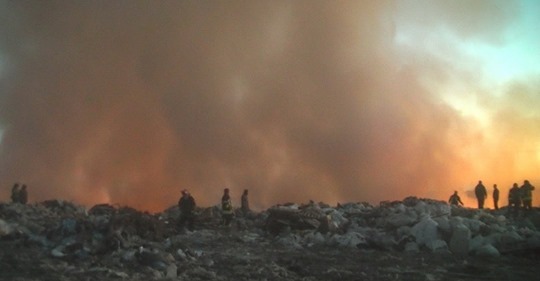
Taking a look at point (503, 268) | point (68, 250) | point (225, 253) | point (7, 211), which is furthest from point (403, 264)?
point (7, 211)

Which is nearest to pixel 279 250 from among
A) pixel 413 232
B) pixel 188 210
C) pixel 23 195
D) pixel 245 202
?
pixel 413 232

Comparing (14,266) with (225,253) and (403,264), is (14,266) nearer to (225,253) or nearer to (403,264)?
(225,253)

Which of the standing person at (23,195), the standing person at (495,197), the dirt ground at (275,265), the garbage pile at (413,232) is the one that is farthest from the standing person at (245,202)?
the standing person at (495,197)

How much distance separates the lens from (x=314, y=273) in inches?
362

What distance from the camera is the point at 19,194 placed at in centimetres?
2486

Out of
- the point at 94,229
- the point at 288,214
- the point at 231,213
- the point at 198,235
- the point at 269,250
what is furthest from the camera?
the point at 231,213

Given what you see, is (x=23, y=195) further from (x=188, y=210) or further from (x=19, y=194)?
(x=188, y=210)

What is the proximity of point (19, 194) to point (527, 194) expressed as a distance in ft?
82.5

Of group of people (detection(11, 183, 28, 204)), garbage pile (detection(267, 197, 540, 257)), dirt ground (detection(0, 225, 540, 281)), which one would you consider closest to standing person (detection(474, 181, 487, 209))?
garbage pile (detection(267, 197, 540, 257))

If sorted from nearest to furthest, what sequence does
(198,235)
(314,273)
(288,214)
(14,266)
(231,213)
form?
(14,266), (314,273), (198,235), (288,214), (231,213)

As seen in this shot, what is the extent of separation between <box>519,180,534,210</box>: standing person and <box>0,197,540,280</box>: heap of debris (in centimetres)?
346

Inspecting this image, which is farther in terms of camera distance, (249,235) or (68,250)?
(249,235)

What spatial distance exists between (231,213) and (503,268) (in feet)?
33.6

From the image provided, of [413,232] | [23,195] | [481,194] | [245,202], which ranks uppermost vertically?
[23,195]
